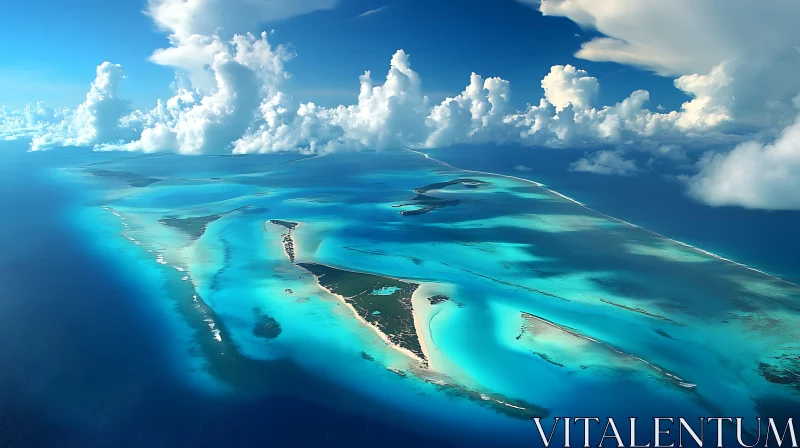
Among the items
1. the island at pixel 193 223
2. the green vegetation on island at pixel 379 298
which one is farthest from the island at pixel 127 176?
the green vegetation on island at pixel 379 298

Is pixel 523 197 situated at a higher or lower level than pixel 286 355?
higher

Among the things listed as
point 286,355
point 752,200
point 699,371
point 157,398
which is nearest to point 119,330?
point 157,398

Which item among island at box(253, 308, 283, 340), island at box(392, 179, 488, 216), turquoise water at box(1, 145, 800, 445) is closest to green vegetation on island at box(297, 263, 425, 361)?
turquoise water at box(1, 145, 800, 445)

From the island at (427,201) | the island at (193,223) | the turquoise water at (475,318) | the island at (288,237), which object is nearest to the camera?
the turquoise water at (475,318)

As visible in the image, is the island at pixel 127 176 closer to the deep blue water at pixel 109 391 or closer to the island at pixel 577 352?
the deep blue water at pixel 109 391

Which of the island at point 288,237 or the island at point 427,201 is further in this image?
the island at point 427,201

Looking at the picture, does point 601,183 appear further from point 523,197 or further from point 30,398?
point 30,398

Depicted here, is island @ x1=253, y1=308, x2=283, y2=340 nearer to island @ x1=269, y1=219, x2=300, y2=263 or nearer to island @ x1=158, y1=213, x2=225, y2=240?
island @ x1=269, y1=219, x2=300, y2=263

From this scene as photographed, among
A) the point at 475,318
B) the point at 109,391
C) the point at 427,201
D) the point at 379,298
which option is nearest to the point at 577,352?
the point at 475,318
